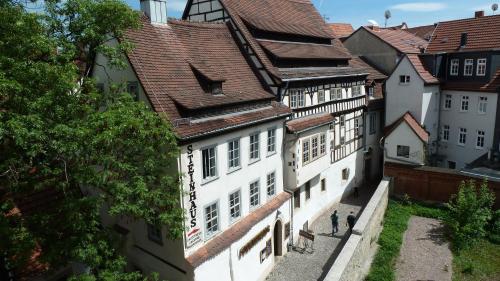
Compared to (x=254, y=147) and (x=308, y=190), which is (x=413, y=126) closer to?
(x=308, y=190)

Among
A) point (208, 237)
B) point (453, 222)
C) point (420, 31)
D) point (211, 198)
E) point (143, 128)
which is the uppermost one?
point (420, 31)

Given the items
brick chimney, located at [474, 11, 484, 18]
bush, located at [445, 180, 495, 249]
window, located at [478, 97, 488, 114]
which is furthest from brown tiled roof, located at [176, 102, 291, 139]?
brick chimney, located at [474, 11, 484, 18]

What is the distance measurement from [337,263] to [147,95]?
33.2ft

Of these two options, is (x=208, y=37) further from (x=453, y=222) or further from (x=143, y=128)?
(x=453, y=222)

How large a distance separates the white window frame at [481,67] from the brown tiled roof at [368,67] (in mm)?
6226

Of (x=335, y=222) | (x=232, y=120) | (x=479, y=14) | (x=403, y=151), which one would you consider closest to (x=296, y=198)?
(x=335, y=222)

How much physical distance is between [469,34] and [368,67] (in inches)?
304

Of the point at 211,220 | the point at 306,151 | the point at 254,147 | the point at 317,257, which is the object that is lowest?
the point at 317,257

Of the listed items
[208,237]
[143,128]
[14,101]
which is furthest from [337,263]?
[14,101]

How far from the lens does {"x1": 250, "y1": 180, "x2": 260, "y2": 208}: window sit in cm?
1702

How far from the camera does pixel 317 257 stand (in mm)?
19328

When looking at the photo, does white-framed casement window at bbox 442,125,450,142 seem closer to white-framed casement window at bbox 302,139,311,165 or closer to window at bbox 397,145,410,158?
window at bbox 397,145,410,158

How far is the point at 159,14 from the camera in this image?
16.6 metres

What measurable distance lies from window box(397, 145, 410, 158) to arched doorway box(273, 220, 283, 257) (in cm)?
1220
